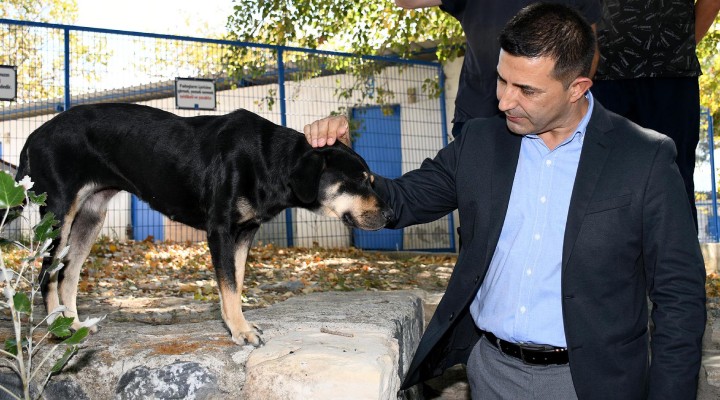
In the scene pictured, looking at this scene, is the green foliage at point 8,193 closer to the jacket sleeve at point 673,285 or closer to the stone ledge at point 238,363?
the stone ledge at point 238,363

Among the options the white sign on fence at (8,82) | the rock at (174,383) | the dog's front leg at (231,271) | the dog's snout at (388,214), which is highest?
the white sign on fence at (8,82)

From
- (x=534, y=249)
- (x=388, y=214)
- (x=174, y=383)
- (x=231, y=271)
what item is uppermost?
(x=388, y=214)

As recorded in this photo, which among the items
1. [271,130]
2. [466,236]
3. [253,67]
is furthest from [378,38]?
[466,236]

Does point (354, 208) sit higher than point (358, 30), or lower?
lower

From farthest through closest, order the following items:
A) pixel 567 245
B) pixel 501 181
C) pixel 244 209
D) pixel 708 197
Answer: pixel 708 197 < pixel 244 209 < pixel 501 181 < pixel 567 245

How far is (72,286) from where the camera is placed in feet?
12.8

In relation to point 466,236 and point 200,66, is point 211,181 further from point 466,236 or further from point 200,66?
point 200,66

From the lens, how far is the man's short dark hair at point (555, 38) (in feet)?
7.50

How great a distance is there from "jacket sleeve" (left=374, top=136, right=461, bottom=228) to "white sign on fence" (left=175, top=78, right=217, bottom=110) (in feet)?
21.5

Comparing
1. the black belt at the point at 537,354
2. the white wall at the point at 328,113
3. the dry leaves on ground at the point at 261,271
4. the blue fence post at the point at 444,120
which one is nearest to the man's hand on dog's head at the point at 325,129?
the black belt at the point at 537,354

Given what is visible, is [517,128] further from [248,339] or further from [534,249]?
[248,339]

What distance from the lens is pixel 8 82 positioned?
7.93 m

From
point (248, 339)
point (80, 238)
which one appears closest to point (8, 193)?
point (248, 339)

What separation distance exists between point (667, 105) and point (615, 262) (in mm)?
1732
